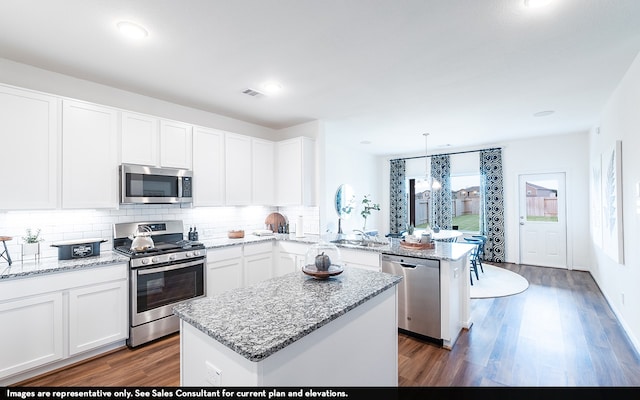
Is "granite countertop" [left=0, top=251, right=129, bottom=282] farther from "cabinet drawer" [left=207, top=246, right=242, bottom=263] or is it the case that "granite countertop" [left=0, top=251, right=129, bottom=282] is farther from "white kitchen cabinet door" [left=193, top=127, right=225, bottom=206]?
"white kitchen cabinet door" [left=193, top=127, right=225, bottom=206]

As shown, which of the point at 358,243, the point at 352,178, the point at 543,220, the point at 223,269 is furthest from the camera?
the point at 352,178

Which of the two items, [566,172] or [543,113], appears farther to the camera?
[566,172]

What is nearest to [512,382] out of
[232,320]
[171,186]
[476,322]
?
[476,322]

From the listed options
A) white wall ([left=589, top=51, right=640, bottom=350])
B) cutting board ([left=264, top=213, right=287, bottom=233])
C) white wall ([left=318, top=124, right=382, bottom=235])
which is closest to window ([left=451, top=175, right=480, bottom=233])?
white wall ([left=318, top=124, right=382, bottom=235])

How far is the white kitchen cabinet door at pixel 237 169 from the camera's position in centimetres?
409

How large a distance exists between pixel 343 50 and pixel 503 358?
3085mm

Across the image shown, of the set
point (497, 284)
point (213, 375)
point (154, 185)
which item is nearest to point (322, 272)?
point (213, 375)

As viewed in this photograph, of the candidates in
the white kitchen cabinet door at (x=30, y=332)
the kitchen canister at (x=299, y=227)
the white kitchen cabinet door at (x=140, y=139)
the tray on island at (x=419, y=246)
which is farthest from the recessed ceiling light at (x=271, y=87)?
the white kitchen cabinet door at (x=30, y=332)

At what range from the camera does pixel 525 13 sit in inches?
79.2

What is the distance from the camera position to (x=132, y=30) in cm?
219

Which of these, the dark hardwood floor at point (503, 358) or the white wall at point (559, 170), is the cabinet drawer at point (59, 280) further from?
the white wall at point (559, 170)

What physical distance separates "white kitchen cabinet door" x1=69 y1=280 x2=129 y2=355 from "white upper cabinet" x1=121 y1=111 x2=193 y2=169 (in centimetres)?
132

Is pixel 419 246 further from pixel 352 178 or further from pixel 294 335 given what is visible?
pixel 352 178

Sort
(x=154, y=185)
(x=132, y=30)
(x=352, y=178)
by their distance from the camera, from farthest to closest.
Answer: (x=352, y=178) → (x=154, y=185) → (x=132, y=30)
